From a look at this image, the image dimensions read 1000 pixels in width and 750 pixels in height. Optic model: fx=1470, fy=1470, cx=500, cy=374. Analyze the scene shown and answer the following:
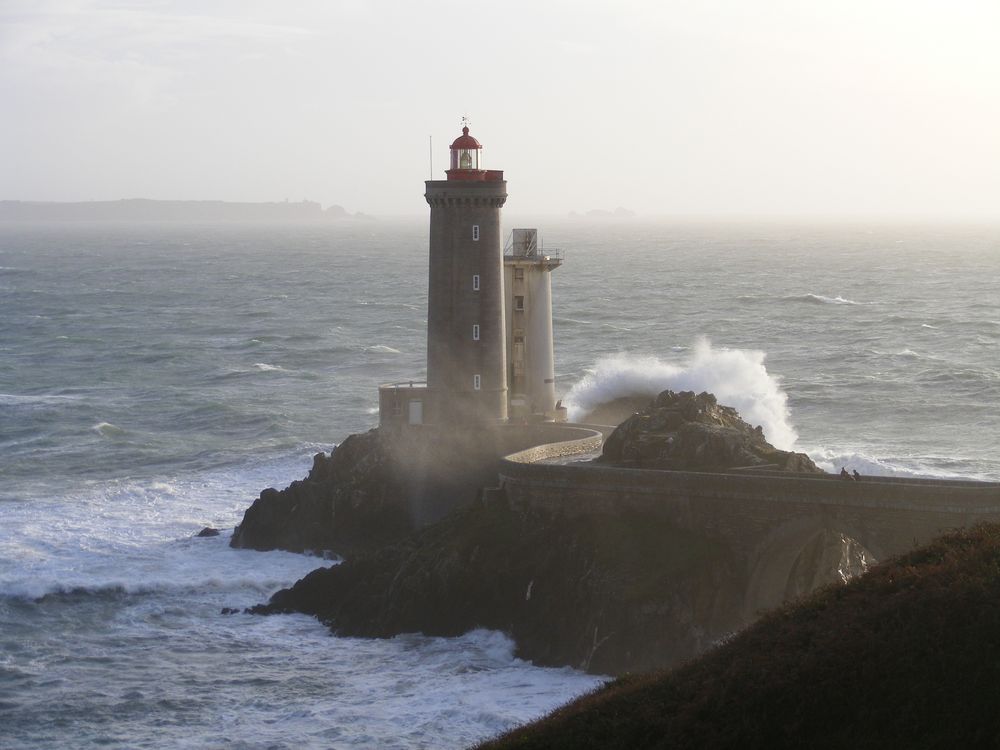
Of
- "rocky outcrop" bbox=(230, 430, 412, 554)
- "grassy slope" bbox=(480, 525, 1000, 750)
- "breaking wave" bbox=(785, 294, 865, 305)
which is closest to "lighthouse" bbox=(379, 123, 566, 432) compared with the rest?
"rocky outcrop" bbox=(230, 430, 412, 554)

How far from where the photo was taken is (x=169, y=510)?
4238 centimetres

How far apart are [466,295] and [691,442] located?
8.10 metres

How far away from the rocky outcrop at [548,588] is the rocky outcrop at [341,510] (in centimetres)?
350

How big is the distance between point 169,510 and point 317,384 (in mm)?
25021

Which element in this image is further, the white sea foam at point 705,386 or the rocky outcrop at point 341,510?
the white sea foam at point 705,386

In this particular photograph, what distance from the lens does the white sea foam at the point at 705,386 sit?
155 ft

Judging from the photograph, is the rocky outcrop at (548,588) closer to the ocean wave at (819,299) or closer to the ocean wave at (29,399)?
the ocean wave at (29,399)

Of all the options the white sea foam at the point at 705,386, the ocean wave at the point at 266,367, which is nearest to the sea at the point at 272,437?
the white sea foam at the point at 705,386

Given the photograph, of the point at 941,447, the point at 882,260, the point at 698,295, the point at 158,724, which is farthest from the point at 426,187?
the point at 882,260

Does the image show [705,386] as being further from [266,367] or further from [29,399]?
[266,367]

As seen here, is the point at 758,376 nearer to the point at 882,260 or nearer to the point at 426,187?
the point at 426,187

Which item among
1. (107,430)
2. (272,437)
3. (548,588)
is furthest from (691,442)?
(107,430)

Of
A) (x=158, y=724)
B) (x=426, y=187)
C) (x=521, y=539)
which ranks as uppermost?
(x=426, y=187)

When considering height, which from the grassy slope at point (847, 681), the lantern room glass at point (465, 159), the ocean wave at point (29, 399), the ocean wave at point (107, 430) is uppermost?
the lantern room glass at point (465, 159)
